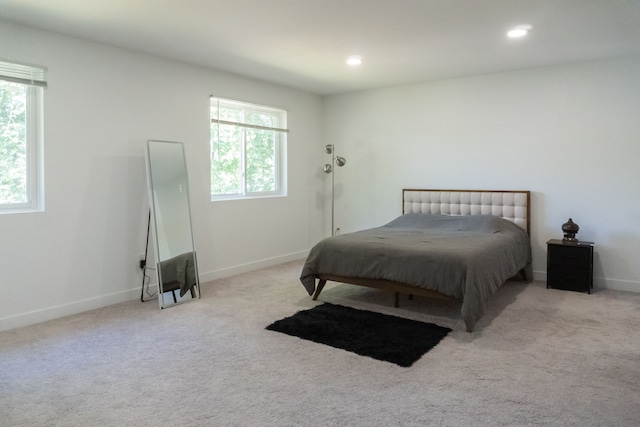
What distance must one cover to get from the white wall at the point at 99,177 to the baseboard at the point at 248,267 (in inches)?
0.8

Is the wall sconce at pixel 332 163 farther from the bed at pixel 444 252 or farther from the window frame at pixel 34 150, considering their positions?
the window frame at pixel 34 150

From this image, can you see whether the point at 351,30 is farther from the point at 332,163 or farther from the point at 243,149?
the point at 332,163

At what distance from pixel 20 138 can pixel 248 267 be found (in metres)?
2.86

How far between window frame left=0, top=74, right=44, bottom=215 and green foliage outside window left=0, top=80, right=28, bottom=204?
0.02m

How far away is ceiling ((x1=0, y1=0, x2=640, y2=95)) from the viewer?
316 cm

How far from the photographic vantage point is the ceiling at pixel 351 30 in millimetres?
3164

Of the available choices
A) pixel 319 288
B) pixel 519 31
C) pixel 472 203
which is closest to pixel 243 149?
pixel 319 288

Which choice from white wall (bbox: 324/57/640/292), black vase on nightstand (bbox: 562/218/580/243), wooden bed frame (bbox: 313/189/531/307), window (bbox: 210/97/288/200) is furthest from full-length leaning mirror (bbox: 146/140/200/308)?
black vase on nightstand (bbox: 562/218/580/243)

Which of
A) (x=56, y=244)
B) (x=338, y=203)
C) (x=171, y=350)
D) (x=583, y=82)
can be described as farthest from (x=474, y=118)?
(x=56, y=244)

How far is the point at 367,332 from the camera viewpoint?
132 inches

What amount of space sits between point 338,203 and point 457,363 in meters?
4.09

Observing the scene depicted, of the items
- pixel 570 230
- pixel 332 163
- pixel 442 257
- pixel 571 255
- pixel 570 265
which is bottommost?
pixel 570 265

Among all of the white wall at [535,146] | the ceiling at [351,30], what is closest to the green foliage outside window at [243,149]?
the ceiling at [351,30]

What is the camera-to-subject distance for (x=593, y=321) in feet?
11.8
